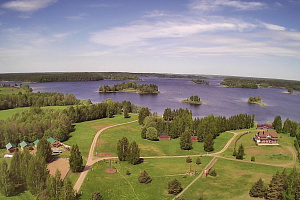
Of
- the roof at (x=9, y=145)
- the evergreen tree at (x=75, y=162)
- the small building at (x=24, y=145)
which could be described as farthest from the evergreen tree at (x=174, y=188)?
the roof at (x=9, y=145)

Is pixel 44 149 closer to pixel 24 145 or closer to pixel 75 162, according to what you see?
pixel 75 162

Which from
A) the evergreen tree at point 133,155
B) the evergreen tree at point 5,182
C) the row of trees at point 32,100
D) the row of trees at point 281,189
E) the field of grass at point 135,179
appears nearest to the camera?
the row of trees at point 281,189

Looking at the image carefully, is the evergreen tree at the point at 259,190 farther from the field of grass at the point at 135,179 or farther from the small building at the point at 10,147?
the small building at the point at 10,147

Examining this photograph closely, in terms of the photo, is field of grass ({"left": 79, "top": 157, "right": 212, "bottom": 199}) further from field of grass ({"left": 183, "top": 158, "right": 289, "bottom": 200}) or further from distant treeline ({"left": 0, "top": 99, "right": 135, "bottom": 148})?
distant treeline ({"left": 0, "top": 99, "right": 135, "bottom": 148})

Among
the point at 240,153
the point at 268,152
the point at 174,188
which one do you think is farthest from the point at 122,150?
the point at 268,152

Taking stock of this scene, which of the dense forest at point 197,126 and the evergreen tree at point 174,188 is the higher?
the dense forest at point 197,126

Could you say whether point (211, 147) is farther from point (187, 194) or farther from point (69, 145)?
point (69, 145)
